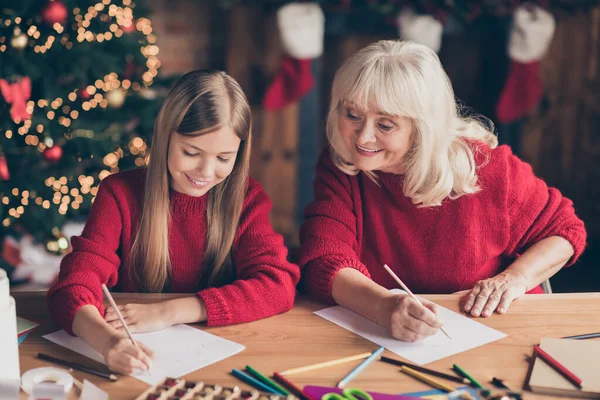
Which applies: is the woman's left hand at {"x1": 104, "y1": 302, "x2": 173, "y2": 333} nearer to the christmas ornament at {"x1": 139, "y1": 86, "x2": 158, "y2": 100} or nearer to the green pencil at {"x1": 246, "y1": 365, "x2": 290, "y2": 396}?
the green pencil at {"x1": 246, "y1": 365, "x2": 290, "y2": 396}

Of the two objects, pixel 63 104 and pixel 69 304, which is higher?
pixel 63 104

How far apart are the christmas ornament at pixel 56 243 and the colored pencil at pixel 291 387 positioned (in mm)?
1929

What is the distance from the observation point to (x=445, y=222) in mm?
1751

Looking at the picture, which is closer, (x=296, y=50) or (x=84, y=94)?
(x=84, y=94)

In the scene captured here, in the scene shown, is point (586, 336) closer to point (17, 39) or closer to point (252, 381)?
point (252, 381)

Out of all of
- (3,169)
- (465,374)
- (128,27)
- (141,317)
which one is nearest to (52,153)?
(3,169)

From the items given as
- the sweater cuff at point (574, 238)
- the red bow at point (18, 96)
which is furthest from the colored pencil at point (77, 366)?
the red bow at point (18, 96)

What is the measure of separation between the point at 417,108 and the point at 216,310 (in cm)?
63

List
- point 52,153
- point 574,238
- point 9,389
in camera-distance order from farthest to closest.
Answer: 1. point 52,153
2. point 574,238
3. point 9,389

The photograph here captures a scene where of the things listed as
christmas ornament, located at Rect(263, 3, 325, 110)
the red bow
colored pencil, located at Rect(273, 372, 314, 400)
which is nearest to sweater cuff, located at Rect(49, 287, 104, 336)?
colored pencil, located at Rect(273, 372, 314, 400)

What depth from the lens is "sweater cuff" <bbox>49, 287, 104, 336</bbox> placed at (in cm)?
133

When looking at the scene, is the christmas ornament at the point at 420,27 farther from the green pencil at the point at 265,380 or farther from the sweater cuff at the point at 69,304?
the green pencil at the point at 265,380

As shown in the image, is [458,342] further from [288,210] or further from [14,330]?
[288,210]

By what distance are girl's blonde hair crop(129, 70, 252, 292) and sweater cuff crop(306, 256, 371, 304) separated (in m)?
0.20
